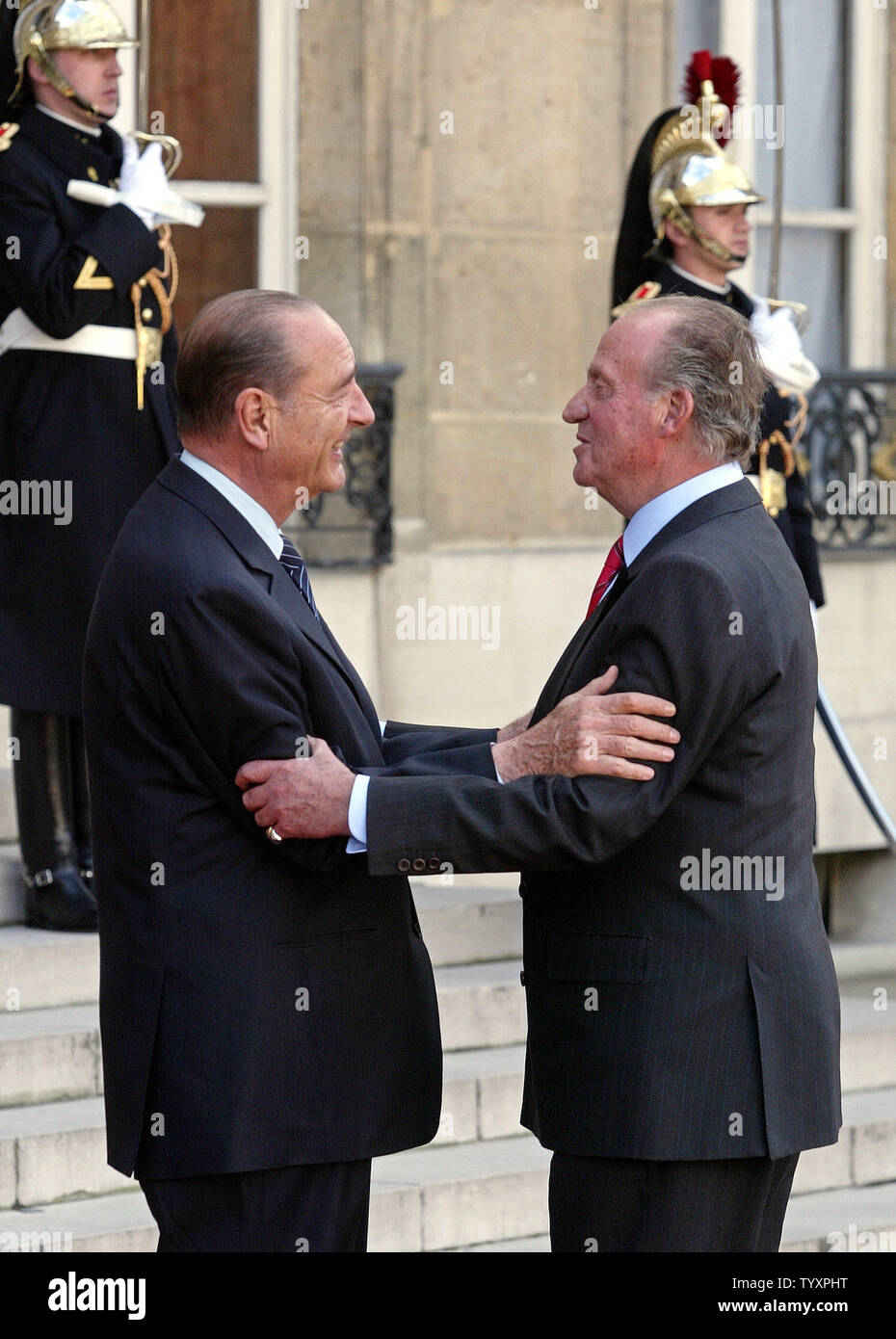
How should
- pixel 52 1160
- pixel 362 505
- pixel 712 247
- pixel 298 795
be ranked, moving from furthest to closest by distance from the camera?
pixel 362 505 < pixel 712 247 < pixel 52 1160 < pixel 298 795

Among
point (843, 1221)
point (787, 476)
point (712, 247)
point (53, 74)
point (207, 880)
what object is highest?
point (53, 74)

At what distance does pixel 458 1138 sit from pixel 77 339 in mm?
2036

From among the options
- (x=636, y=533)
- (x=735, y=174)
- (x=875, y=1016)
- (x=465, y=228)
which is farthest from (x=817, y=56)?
(x=636, y=533)

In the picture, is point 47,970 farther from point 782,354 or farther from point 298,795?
point 782,354

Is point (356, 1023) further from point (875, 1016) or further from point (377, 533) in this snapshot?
point (377, 533)

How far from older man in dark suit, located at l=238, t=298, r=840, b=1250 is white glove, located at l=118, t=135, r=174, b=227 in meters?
2.37

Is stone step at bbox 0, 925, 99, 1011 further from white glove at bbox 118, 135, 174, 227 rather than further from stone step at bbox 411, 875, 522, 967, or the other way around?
white glove at bbox 118, 135, 174, 227

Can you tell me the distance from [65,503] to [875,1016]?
2799 mm

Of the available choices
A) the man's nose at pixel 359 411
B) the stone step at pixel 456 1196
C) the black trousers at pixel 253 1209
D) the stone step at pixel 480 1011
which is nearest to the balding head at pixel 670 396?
the man's nose at pixel 359 411

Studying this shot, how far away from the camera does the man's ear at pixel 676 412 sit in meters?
2.76

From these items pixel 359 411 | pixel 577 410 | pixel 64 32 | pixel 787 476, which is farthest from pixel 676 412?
pixel 787 476

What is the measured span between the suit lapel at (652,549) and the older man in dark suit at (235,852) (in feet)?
0.44

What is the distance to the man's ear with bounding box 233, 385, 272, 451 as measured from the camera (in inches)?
108

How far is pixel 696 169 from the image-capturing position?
19.7 feet
